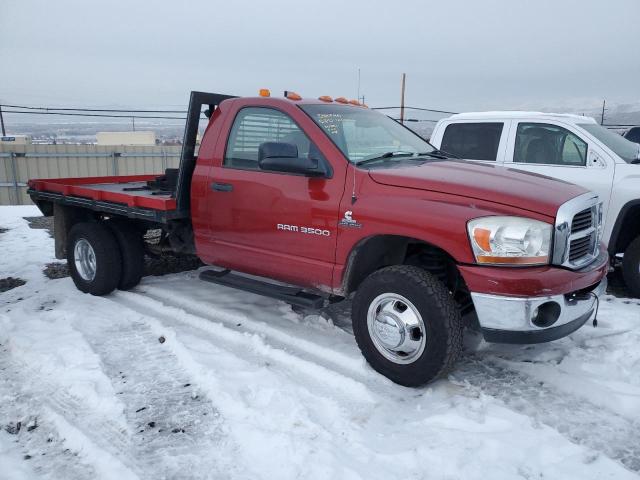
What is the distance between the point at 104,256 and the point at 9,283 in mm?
1465

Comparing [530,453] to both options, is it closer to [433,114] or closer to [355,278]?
[355,278]

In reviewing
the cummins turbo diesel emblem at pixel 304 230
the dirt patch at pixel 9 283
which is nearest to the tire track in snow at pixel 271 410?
the cummins turbo diesel emblem at pixel 304 230

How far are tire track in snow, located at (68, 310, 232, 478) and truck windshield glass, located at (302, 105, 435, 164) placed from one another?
2006 millimetres

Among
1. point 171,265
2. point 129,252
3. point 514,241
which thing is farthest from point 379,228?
point 171,265

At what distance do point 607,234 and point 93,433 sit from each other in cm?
519

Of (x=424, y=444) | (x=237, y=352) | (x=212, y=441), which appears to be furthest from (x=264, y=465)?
(x=237, y=352)

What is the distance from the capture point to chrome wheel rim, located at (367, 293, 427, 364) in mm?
3396

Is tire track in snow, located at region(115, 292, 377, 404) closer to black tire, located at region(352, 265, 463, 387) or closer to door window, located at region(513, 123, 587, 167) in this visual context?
black tire, located at region(352, 265, 463, 387)

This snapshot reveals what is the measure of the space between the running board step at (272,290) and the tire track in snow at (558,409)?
119 centimetres

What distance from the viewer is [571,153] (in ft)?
19.8

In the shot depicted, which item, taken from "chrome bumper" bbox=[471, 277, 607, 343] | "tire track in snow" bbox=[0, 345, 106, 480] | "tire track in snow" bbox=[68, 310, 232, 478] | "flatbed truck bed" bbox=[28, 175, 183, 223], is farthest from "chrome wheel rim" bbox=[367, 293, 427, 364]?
"flatbed truck bed" bbox=[28, 175, 183, 223]

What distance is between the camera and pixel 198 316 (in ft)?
15.4

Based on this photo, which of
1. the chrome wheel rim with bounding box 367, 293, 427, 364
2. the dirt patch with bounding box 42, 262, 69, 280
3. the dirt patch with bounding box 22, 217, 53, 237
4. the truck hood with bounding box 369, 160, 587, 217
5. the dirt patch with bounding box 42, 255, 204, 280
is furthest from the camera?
the dirt patch with bounding box 22, 217, 53, 237

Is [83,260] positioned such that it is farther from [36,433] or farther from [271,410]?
[271,410]
